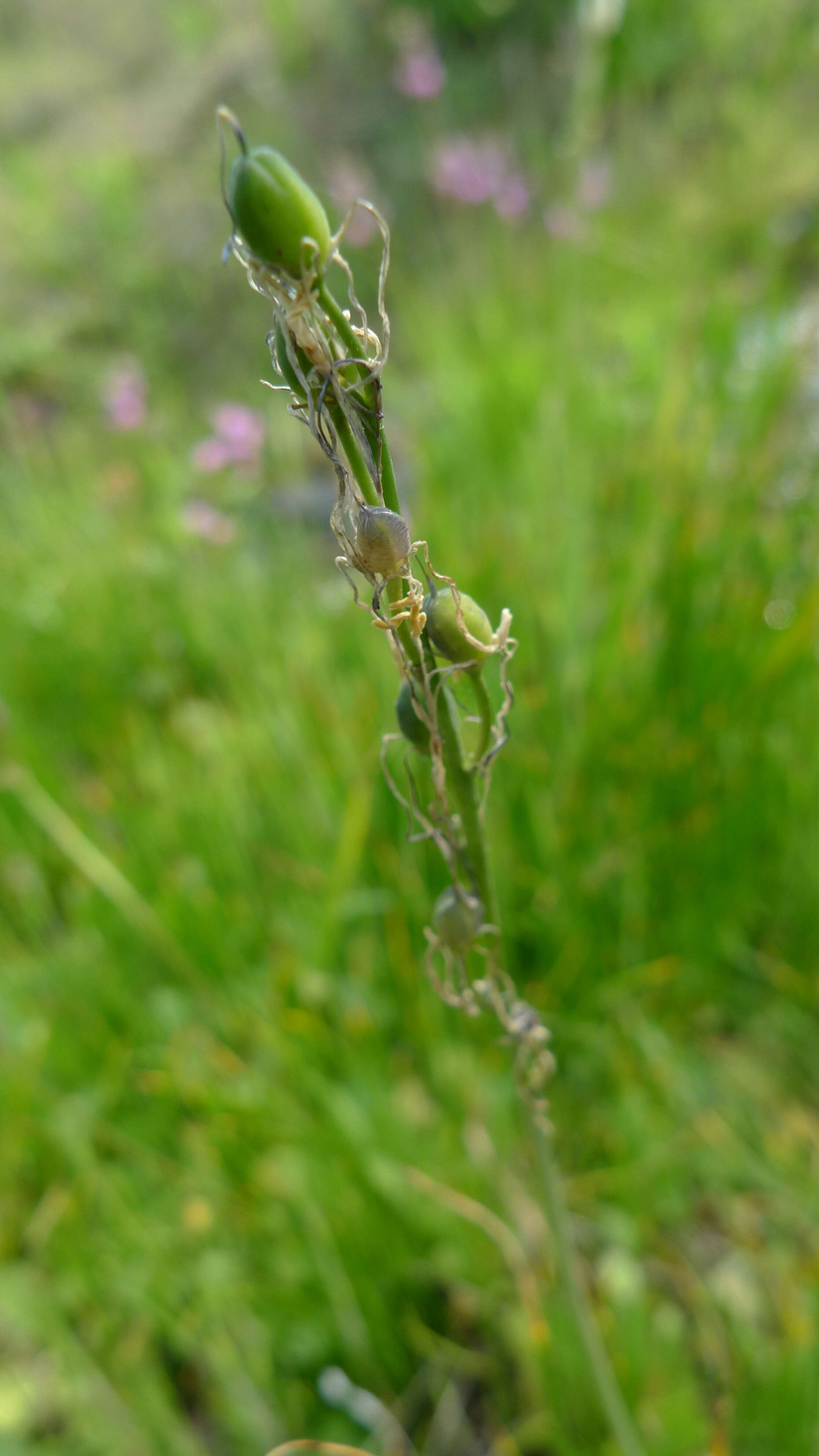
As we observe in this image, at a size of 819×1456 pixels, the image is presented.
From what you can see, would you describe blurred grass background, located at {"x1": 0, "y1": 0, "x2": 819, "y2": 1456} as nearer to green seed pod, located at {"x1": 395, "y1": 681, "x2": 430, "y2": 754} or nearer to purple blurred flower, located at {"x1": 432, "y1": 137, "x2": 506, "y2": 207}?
purple blurred flower, located at {"x1": 432, "y1": 137, "x2": 506, "y2": 207}

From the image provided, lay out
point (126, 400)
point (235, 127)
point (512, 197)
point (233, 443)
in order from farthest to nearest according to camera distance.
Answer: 1. point (512, 197)
2. point (126, 400)
3. point (233, 443)
4. point (235, 127)

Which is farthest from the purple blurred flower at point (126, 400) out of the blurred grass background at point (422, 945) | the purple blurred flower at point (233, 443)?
the purple blurred flower at point (233, 443)

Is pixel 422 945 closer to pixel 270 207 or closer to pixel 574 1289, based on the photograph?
pixel 574 1289

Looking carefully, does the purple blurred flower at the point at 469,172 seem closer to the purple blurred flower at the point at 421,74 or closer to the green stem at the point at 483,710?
the purple blurred flower at the point at 421,74

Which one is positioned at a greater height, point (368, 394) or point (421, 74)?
point (421, 74)

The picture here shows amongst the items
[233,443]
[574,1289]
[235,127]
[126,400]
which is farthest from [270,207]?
[126,400]

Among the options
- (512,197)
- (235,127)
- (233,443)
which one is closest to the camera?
(235,127)

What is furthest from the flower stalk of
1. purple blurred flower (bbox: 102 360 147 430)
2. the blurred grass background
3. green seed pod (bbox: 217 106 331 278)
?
purple blurred flower (bbox: 102 360 147 430)
